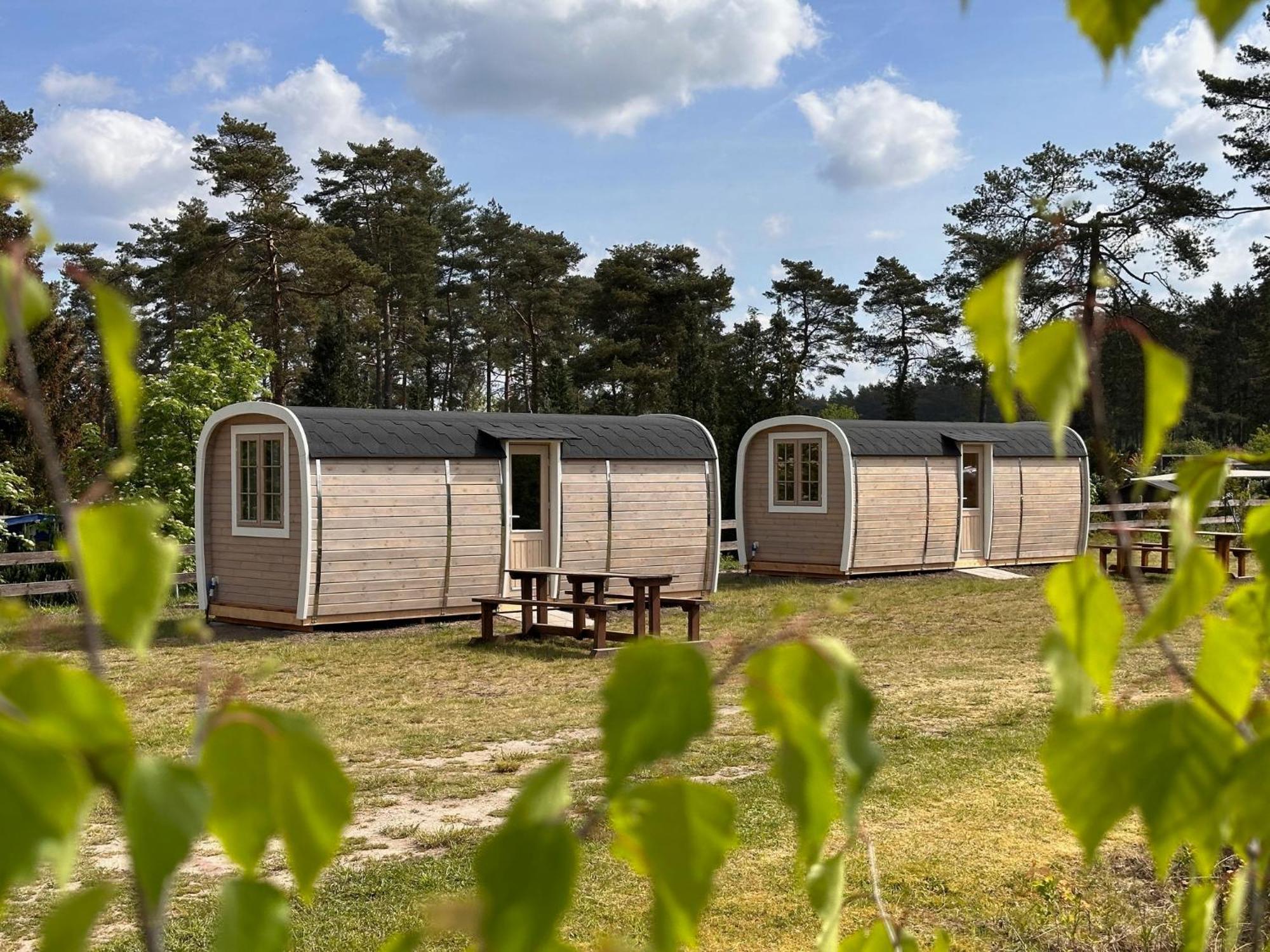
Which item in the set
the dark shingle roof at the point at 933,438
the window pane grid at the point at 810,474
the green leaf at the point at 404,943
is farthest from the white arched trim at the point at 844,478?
the green leaf at the point at 404,943

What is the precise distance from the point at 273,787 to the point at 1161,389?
54 centimetres

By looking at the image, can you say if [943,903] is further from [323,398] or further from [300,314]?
[300,314]

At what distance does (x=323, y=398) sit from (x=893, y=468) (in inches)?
601

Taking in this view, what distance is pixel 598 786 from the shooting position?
7.23 metres

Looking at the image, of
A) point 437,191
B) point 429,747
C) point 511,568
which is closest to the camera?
point 429,747

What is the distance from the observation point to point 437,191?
1976 inches

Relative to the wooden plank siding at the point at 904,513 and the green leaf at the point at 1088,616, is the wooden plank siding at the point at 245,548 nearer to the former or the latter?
the wooden plank siding at the point at 904,513

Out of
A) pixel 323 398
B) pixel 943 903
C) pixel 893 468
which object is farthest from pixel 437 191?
pixel 943 903

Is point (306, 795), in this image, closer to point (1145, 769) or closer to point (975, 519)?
point (1145, 769)

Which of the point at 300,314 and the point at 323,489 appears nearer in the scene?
the point at 323,489

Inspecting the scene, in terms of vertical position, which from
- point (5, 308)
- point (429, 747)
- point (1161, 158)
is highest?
point (1161, 158)

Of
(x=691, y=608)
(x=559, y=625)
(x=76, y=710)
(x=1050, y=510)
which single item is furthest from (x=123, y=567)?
(x=1050, y=510)

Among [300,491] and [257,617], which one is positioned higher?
[300,491]

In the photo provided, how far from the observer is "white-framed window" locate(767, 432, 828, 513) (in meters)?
19.5
